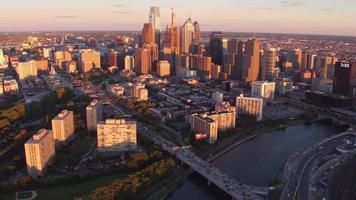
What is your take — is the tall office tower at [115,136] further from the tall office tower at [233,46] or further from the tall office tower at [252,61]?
the tall office tower at [233,46]

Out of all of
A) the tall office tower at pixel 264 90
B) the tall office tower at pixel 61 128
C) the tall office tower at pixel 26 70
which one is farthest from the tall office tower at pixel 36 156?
the tall office tower at pixel 26 70

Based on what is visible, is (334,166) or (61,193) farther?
(334,166)

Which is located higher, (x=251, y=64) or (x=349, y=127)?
(x=251, y=64)

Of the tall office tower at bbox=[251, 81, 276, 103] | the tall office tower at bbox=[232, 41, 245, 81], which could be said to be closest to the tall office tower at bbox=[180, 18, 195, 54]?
the tall office tower at bbox=[232, 41, 245, 81]

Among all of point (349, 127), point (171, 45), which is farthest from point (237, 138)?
point (171, 45)

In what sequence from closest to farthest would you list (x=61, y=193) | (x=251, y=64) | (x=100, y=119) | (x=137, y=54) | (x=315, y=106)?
1. (x=61, y=193)
2. (x=100, y=119)
3. (x=315, y=106)
4. (x=251, y=64)
5. (x=137, y=54)

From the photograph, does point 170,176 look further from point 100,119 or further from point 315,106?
point 315,106

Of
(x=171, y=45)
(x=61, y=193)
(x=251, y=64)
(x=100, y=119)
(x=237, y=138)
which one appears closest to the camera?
(x=61, y=193)
